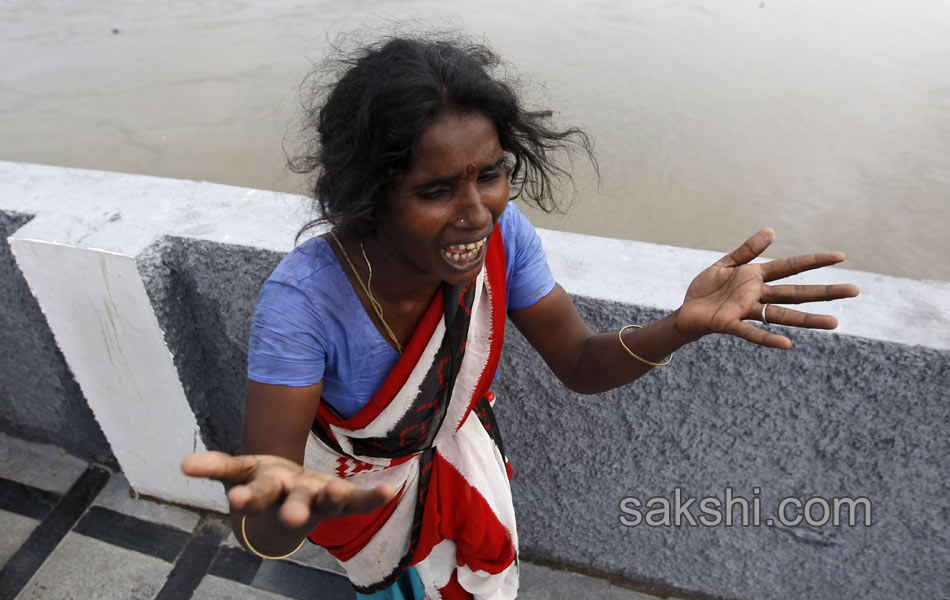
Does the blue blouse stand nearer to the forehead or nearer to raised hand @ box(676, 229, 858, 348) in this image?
the forehead

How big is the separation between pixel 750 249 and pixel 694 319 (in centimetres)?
17

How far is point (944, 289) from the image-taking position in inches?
64.4

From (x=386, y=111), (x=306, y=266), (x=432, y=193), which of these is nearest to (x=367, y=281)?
(x=306, y=266)

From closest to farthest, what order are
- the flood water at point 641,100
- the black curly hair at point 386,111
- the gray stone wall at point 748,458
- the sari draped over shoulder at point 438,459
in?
the black curly hair at point 386,111
the sari draped over shoulder at point 438,459
the gray stone wall at point 748,458
the flood water at point 641,100

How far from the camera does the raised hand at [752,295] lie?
4.01ft

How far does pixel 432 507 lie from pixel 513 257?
61cm

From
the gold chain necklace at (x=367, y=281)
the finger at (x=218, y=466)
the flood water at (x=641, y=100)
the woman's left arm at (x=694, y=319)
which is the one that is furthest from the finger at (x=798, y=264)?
the flood water at (x=641, y=100)

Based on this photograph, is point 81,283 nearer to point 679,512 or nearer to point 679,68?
point 679,512

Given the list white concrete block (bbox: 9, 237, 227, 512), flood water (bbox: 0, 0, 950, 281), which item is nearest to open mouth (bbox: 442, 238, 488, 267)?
white concrete block (bbox: 9, 237, 227, 512)

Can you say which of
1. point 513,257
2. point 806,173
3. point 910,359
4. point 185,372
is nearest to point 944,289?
point 910,359

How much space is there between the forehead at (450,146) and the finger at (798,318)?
0.58 m

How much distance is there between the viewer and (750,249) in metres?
1.33

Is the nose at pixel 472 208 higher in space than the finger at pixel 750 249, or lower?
higher

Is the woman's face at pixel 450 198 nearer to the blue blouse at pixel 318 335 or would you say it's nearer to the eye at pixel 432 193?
the eye at pixel 432 193
